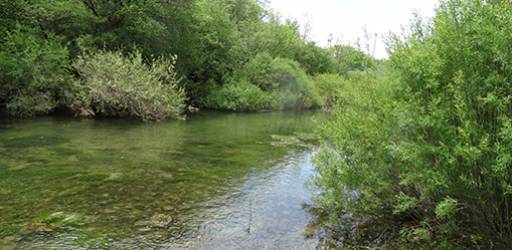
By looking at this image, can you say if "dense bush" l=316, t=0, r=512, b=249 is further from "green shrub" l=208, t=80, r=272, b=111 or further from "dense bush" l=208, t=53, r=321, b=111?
"dense bush" l=208, t=53, r=321, b=111

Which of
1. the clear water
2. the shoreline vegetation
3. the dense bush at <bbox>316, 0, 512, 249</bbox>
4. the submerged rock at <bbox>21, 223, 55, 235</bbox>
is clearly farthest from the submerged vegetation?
the submerged rock at <bbox>21, 223, 55, 235</bbox>

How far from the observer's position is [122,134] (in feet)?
48.9

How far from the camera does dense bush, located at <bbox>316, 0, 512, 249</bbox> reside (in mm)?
3654

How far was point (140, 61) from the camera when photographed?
19.1 m

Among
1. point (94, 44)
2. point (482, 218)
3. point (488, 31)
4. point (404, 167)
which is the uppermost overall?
point (94, 44)

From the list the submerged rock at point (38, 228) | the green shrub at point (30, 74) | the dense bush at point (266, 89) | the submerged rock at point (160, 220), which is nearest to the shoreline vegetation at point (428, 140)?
the submerged rock at point (160, 220)

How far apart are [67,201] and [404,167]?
19.6 feet

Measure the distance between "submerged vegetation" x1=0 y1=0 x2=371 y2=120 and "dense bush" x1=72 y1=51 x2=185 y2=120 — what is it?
0.05 metres

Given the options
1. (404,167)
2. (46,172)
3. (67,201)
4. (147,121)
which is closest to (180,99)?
(147,121)

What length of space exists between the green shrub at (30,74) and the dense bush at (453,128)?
17659mm

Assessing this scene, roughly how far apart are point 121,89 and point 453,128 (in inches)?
662

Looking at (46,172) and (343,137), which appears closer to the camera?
(343,137)

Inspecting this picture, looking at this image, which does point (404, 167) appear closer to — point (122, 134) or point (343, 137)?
point (343, 137)

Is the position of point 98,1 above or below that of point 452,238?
above
